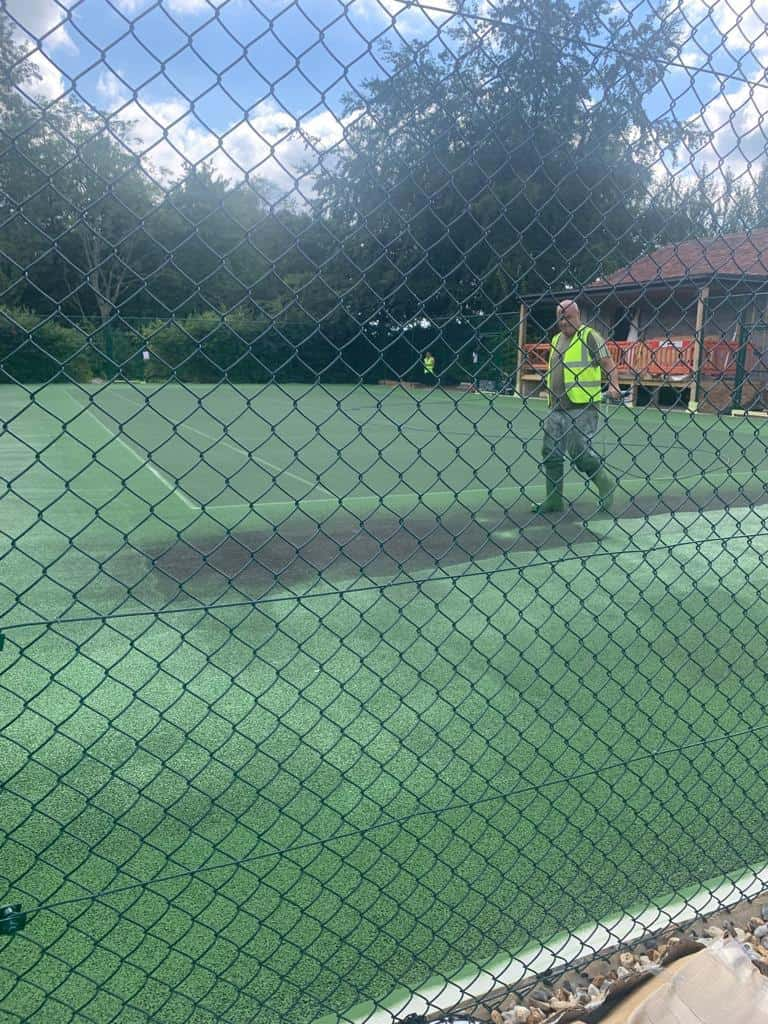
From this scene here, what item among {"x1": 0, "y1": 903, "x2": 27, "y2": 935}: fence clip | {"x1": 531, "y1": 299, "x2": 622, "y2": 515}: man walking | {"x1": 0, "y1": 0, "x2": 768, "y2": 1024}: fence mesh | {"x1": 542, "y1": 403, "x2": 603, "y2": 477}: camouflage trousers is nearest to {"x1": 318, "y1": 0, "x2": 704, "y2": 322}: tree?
{"x1": 0, "y1": 0, "x2": 768, "y2": 1024}: fence mesh

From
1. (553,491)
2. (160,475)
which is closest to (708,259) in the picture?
(553,491)

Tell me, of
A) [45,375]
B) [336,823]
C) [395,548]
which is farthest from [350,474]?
[45,375]

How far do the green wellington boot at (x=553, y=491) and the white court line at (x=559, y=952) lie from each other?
462 cm

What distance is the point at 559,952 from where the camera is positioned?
2.22 meters

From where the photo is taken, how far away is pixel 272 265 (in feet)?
6.61

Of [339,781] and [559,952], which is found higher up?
[339,781]

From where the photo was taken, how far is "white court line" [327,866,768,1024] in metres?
2.05

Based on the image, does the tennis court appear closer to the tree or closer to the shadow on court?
the shadow on court

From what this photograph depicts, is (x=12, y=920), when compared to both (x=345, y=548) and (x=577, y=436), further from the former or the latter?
(x=577, y=436)

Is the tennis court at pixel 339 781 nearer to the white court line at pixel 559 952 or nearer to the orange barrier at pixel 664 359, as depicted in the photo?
the white court line at pixel 559 952

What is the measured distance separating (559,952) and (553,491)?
514 cm

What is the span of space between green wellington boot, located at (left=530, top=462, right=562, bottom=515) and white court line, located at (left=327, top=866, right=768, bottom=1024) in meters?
4.62

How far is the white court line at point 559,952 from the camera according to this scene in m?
2.05

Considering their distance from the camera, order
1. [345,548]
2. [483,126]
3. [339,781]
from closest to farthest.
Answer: [483,126] → [339,781] → [345,548]
